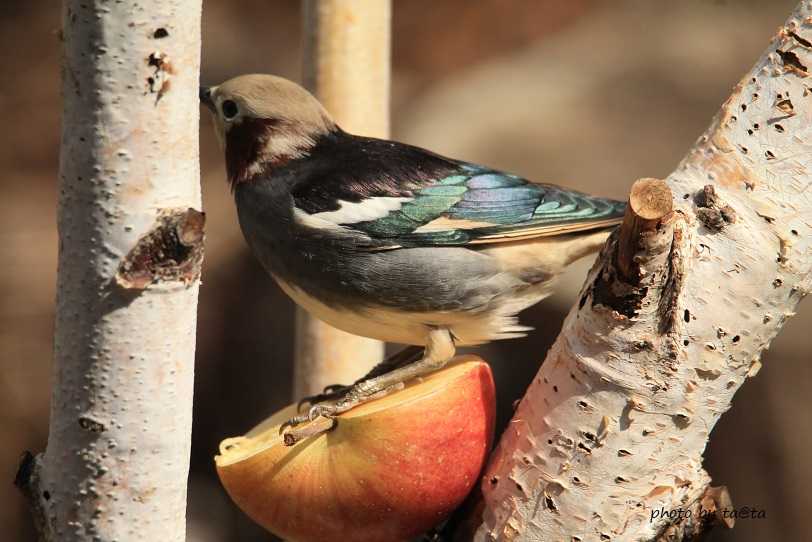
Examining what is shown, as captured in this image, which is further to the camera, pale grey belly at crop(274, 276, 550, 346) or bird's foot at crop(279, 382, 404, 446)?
pale grey belly at crop(274, 276, 550, 346)

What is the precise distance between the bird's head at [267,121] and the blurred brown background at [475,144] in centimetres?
210

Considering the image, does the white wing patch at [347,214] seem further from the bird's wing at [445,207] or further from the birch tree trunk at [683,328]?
the birch tree trunk at [683,328]

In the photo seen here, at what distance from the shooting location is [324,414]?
1.96 meters

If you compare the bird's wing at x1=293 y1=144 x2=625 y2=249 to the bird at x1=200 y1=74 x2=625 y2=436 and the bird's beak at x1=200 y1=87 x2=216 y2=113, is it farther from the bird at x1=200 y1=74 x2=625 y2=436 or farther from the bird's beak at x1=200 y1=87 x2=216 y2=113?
the bird's beak at x1=200 y1=87 x2=216 y2=113

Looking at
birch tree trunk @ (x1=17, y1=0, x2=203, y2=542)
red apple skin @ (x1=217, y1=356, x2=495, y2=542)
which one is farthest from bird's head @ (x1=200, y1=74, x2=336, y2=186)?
birch tree trunk @ (x1=17, y1=0, x2=203, y2=542)

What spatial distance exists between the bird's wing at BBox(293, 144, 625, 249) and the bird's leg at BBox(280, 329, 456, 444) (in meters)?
0.20

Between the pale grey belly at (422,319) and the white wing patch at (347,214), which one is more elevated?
the white wing patch at (347,214)

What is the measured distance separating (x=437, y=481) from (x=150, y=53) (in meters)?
0.91

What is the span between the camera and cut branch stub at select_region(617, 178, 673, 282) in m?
1.49

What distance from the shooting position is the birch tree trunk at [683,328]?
63.8 inches

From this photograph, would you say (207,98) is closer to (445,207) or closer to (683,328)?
(445,207)

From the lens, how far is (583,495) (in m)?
1.70

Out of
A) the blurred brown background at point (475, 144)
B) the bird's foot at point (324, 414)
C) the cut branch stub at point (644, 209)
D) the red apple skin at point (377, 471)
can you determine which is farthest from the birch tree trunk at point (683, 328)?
the blurred brown background at point (475, 144)

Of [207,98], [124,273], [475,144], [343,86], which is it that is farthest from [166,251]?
[475,144]
